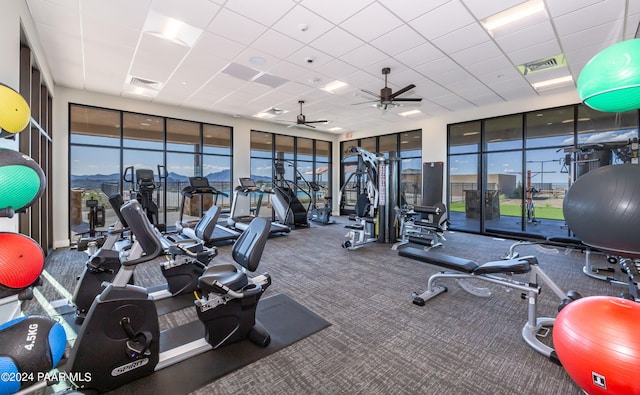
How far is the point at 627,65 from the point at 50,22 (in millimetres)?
5854

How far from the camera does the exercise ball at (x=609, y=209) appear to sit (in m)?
1.47

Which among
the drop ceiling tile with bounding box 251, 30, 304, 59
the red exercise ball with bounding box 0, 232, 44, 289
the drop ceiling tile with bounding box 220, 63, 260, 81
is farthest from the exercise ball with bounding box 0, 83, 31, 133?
the drop ceiling tile with bounding box 220, 63, 260, 81

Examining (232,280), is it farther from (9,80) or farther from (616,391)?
(9,80)

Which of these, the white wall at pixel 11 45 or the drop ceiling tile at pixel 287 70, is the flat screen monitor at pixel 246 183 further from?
the white wall at pixel 11 45

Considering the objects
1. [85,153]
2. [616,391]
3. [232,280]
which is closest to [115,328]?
[232,280]

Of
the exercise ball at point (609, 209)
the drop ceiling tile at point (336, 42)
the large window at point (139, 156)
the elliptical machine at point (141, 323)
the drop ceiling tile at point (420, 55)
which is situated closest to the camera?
the exercise ball at point (609, 209)

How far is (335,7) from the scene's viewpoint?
3236 mm

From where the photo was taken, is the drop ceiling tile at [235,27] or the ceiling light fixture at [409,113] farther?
the ceiling light fixture at [409,113]

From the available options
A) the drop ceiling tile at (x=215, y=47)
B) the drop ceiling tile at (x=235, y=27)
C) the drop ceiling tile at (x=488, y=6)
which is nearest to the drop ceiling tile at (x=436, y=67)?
the drop ceiling tile at (x=488, y=6)

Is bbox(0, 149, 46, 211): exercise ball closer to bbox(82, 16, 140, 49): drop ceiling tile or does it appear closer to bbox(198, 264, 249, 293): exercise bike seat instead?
bbox(198, 264, 249, 293): exercise bike seat

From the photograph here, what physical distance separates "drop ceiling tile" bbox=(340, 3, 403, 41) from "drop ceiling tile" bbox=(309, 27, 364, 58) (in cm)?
12

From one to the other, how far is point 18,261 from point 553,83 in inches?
322

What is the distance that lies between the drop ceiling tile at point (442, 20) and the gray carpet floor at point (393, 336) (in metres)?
3.50

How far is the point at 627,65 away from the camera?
59.6 inches
